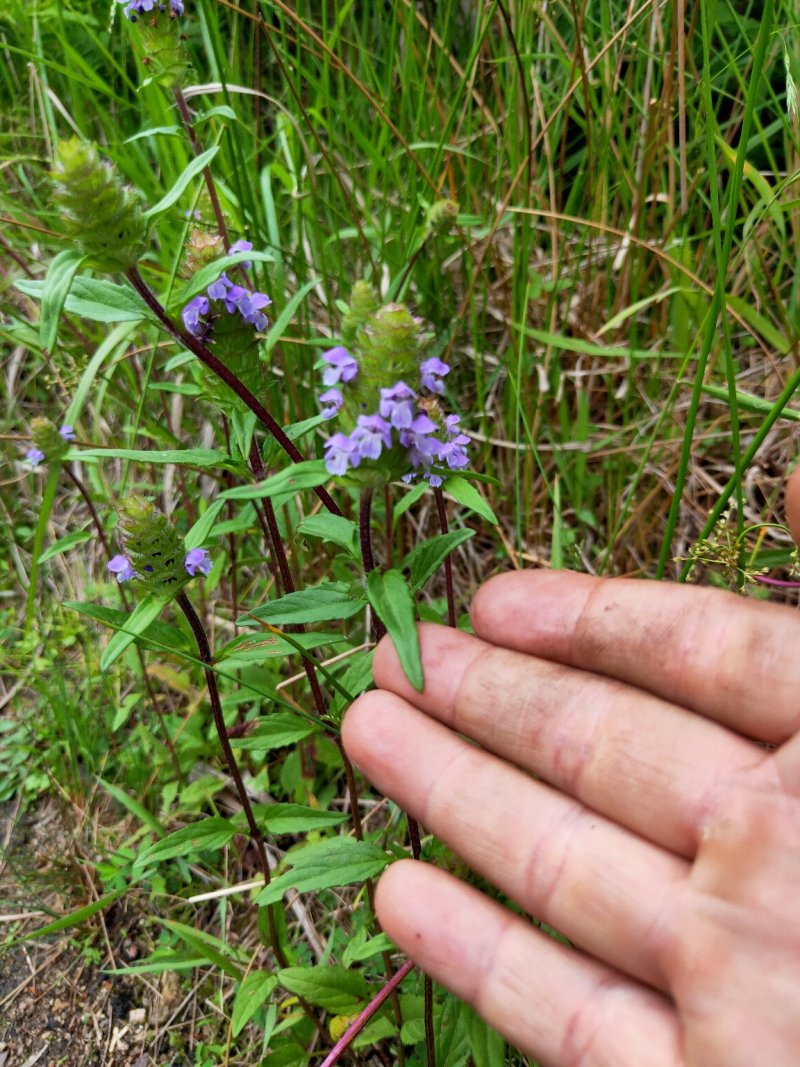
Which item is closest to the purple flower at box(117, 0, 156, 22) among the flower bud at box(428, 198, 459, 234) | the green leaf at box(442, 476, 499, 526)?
the flower bud at box(428, 198, 459, 234)

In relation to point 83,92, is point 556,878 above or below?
below

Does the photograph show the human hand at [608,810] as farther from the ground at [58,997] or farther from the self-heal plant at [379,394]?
the ground at [58,997]

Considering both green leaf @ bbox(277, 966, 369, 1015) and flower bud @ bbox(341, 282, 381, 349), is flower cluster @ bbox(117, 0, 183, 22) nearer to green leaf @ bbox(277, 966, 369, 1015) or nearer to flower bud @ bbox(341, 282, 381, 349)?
flower bud @ bbox(341, 282, 381, 349)

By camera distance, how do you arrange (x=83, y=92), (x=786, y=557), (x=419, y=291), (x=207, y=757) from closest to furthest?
(x=786, y=557), (x=207, y=757), (x=419, y=291), (x=83, y=92)

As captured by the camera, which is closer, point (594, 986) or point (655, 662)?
point (594, 986)

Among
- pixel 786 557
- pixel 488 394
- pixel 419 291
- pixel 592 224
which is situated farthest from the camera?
pixel 488 394

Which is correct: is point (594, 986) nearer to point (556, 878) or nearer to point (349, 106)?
point (556, 878)

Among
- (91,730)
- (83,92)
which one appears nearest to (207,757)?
(91,730)
